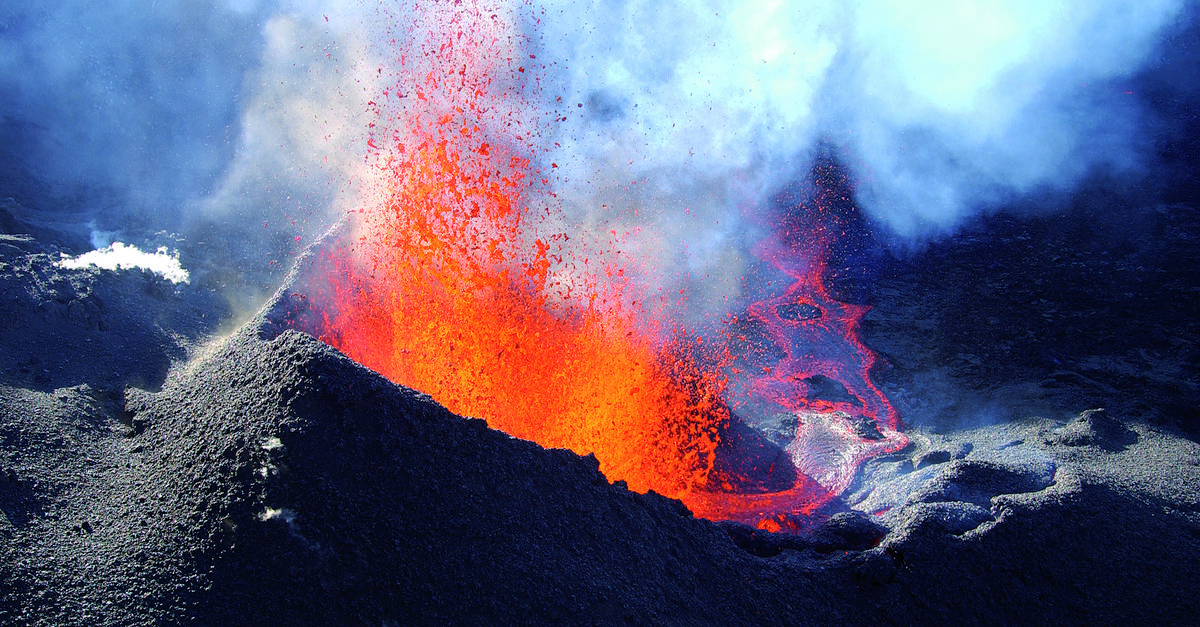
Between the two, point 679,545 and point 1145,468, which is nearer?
point 679,545

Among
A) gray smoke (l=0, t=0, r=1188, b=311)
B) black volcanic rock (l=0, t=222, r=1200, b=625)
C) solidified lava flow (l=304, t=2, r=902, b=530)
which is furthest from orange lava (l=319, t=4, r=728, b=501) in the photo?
black volcanic rock (l=0, t=222, r=1200, b=625)

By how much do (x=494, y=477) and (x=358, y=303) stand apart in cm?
440

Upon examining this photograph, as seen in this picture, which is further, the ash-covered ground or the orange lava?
the orange lava

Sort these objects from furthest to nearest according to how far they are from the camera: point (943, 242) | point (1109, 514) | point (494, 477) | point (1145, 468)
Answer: point (943, 242) < point (1145, 468) < point (1109, 514) < point (494, 477)

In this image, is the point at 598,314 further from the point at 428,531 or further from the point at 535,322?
the point at 428,531

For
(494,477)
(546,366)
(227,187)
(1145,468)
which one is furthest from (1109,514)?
(227,187)

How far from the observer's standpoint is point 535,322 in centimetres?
805

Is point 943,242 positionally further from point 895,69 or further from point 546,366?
point 546,366

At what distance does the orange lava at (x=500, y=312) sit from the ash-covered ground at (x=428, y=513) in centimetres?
142

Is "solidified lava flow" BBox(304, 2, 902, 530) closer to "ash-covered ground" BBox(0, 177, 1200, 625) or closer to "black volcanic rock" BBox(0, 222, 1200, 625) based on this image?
"ash-covered ground" BBox(0, 177, 1200, 625)

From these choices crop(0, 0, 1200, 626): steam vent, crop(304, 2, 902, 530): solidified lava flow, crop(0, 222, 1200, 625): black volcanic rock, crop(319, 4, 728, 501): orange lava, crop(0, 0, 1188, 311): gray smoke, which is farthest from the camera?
crop(0, 0, 1188, 311): gray smoke

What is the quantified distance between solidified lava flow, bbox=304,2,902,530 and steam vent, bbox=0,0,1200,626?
0.05 meters

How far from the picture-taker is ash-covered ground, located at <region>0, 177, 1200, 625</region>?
11.7 ft

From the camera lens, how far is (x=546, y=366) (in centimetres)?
768
